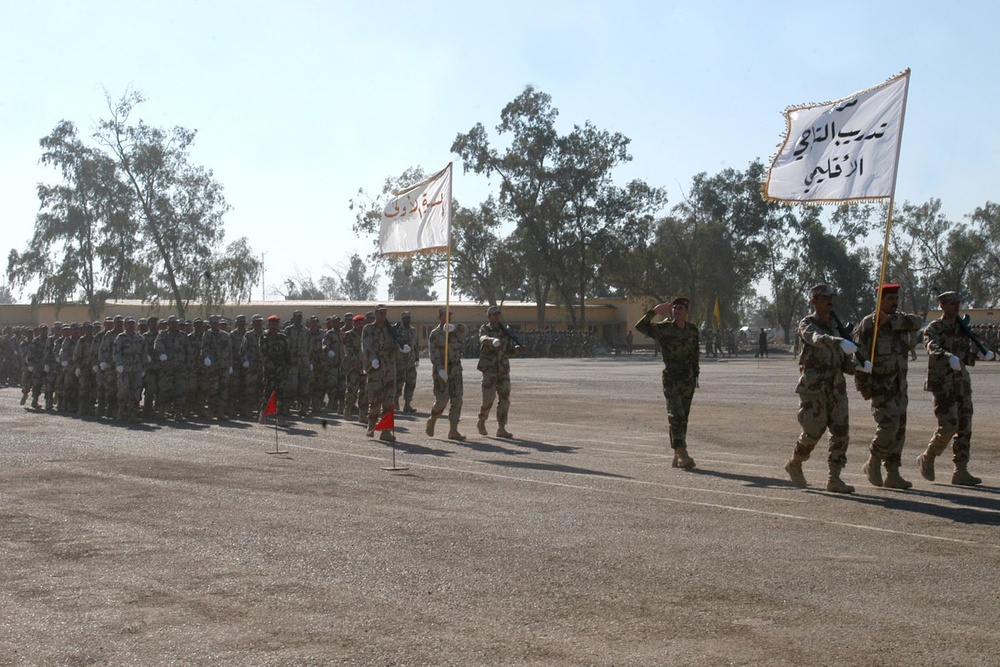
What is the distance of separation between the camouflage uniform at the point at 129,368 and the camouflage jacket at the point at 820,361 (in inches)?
577

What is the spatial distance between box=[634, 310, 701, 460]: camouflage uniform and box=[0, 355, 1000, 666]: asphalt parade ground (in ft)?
1.85

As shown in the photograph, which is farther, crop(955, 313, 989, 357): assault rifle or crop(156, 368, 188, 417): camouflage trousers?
crop(156, 368, 188, 417): camouflage trousers

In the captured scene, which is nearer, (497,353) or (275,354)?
(497,353)

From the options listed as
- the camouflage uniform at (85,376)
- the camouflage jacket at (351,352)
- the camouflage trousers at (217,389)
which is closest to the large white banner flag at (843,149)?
the camouflage jacket at (351,352)

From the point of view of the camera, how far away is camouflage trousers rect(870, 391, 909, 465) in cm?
1015

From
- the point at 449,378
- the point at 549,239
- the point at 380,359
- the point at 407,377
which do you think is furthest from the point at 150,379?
A: the point at 549,239

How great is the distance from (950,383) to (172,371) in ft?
51.2

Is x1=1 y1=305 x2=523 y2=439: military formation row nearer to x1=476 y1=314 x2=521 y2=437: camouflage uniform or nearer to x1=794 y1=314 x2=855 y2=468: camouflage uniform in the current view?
x1=476 y1=314 x2=521 y2=437: camouflage uniform

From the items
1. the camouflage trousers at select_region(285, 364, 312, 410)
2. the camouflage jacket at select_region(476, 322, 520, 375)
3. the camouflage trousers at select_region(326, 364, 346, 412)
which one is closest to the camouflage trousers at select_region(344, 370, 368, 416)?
the camouflage trousers at select_region(285, 364, 312, 410)

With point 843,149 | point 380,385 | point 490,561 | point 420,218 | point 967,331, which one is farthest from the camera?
point 420,218

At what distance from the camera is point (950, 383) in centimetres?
1043

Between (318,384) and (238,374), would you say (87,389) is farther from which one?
(318,384)

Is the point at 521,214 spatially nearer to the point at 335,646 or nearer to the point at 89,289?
the point at 89,289

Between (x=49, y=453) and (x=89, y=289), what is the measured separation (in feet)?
173
